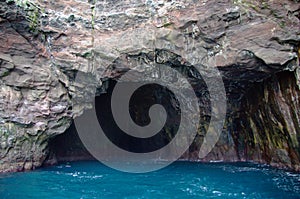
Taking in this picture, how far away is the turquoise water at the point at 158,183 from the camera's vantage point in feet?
28.8

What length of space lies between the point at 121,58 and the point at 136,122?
6154 mm

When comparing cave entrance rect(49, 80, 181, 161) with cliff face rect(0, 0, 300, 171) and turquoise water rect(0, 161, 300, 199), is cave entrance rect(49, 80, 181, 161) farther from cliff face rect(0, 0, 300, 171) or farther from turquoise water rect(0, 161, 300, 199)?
turquoise water rect(0, 161, 300, 199)

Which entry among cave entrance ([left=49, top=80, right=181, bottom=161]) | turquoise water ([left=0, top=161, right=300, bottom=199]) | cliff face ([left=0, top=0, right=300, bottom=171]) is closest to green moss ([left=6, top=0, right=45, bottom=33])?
cliff face ([left=0, top=0, right=300, bottom=171])

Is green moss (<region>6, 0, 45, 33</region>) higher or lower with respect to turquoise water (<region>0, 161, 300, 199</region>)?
higher

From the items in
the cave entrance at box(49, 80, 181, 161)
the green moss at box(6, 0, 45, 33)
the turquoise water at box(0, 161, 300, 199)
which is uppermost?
the green moss at box(6, 0, 45, 33)

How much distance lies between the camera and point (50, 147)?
527 inches

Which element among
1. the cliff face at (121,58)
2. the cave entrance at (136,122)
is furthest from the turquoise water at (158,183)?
the cave entrance at (136,122)

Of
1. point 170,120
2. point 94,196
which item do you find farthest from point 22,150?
point 170,120

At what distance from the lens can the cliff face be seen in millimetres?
10602

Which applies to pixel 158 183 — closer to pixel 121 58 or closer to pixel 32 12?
pixel 121 58

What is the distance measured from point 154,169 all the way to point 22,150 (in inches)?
199

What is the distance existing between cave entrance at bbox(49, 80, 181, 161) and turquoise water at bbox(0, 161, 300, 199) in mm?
2866

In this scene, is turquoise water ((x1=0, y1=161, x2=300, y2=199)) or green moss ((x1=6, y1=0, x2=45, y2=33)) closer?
turquoise water ((x1=0, y1=161, x2=300, y2=199))

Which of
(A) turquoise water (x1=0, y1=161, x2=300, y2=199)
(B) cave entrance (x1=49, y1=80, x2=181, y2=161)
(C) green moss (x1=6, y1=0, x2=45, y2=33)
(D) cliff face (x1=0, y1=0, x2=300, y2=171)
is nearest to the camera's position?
(A) turquoise water (x1=0, y1=161, x2=300, y2=199)
